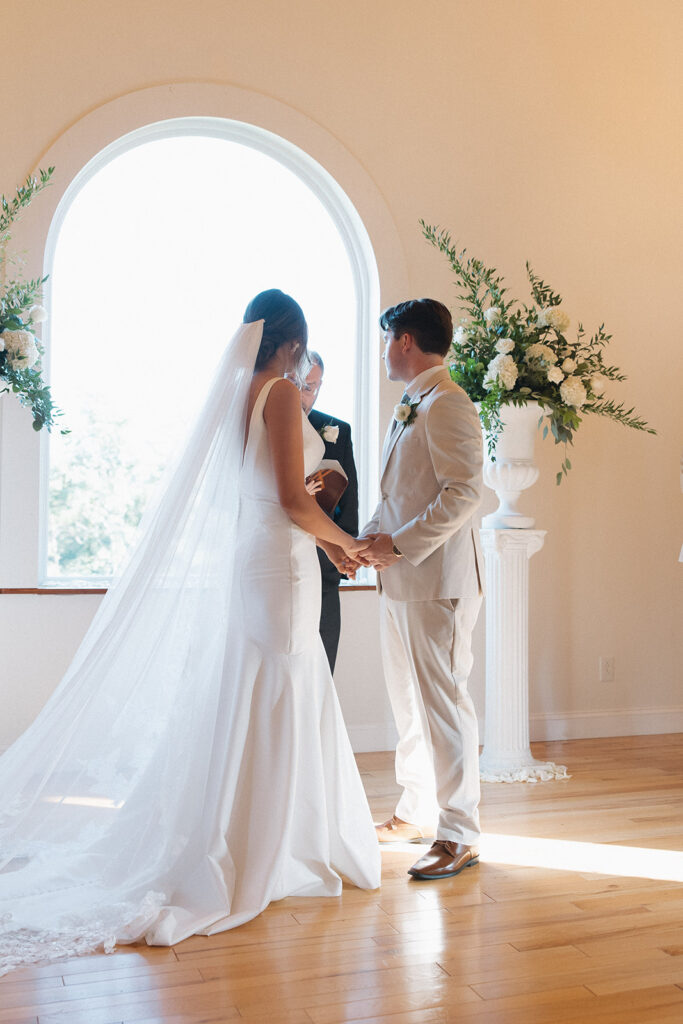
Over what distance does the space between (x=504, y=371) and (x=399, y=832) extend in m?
1.96

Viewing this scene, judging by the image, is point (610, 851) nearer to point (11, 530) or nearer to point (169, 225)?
point (11, 530)

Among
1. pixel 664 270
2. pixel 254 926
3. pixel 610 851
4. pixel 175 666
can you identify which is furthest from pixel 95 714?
pixel 664 270

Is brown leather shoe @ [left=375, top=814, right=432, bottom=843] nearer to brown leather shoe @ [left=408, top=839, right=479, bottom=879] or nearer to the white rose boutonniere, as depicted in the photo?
brown leather shoe @ [left=408, top=839, right=479, bottom=879]

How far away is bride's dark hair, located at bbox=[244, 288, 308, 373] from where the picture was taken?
273cm

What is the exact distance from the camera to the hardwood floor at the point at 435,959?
6.82 ft

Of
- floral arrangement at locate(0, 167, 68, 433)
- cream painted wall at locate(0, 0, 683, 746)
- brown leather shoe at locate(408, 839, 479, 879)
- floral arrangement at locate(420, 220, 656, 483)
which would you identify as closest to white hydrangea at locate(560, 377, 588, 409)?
floral arrangement at locate(420, 220, 656, 483)

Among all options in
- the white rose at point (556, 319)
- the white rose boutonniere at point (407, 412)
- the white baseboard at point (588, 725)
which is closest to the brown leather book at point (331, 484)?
the white rose boutonniere at point (407, 412)

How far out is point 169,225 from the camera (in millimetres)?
4793

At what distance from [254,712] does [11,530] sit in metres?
2.01

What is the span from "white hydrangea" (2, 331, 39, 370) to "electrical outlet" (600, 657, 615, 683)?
130 inches

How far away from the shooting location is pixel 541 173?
201 inches

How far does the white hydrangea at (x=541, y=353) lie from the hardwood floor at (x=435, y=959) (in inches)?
78.9

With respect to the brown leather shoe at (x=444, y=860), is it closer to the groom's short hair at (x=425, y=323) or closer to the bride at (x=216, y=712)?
the bride at (x=216, y=712)

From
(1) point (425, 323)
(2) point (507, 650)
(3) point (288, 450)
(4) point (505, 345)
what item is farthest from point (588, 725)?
(3) point (288, 450)
